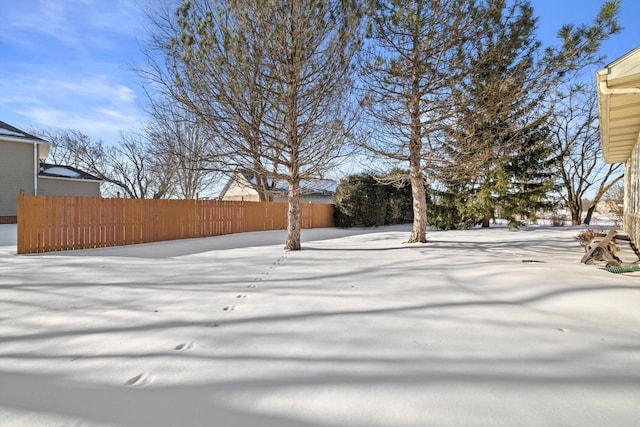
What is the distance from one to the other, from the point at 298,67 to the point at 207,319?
234 inches

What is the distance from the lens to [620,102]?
5137mm

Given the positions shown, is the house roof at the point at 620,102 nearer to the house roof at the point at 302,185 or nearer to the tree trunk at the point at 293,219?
the house roof at the point at 302,185

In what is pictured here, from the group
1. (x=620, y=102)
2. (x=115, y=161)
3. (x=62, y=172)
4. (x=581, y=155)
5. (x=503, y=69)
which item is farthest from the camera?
(x=115, y=161)

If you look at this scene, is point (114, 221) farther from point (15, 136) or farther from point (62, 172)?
point (62, 172)

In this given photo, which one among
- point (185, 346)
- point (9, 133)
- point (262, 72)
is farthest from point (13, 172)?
point (185, 346)

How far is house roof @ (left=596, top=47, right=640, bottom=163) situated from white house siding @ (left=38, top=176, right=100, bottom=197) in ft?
70.9

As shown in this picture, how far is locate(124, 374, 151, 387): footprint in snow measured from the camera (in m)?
1.77

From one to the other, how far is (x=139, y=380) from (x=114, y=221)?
849 centimetres

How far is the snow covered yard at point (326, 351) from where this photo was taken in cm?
154

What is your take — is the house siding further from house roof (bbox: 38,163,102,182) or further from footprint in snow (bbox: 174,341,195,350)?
footprint in snow (bbox: 174,341,195,350)

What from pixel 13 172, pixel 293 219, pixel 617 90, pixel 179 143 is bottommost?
pixel 293 219

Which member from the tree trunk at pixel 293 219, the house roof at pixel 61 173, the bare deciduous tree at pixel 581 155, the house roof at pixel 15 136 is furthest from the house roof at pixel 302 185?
the bare deciduous tree at pixel 581 155

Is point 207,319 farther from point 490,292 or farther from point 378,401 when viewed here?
point 490,292

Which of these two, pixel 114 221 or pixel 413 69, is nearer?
pixel 413 69
